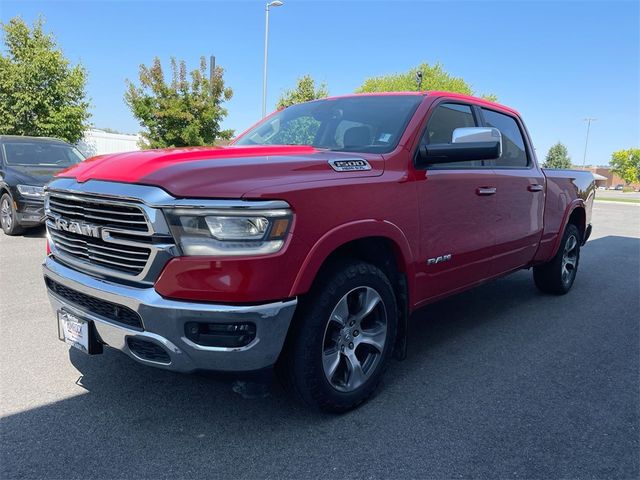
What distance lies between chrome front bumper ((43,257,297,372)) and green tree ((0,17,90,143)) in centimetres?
1779

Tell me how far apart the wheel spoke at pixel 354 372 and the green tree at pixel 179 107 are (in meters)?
17.1

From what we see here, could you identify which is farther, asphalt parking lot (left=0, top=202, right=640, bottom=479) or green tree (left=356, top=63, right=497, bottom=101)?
green tree (left=356, top=63, right=497, bottom=101)

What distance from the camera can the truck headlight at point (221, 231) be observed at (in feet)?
7.25

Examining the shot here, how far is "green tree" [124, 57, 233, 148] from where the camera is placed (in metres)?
18.9

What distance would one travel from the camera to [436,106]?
3.54 metres

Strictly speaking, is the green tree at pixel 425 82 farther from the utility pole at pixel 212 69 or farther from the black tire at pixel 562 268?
the black tire at pixel 562 268

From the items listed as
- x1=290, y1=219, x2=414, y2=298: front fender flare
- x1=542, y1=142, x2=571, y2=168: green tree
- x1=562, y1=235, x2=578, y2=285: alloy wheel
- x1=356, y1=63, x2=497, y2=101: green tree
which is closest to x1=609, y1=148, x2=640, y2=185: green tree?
x1=542, y1=142, x2=571, y2=168: green tree

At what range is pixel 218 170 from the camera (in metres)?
2.35

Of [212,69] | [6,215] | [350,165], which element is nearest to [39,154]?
[6,215]

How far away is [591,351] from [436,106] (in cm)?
230

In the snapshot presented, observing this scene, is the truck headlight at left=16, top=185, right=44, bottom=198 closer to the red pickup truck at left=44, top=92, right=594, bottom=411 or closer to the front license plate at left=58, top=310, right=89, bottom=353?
the red pickup truck at left=44, top=92, right=594, bottom=411

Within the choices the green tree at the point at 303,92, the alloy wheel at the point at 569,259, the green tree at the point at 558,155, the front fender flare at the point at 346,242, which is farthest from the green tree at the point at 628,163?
the front fender flare at the point at 346,242

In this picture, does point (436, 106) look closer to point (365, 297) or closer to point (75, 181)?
point (365, 297)

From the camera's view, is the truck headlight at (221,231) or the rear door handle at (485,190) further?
the rear door handle at (485,190)
